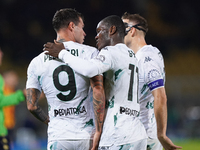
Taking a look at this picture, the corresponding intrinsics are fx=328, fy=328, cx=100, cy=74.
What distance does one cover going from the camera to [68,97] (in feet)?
11.8

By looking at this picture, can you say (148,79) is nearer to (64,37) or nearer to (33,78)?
(64,37)

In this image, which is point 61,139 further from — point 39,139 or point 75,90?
point 39,139

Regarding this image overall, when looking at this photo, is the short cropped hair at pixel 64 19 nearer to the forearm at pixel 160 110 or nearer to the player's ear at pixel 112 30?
the player's ear at pixel 112 30

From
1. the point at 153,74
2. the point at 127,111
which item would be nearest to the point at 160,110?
the point at 153,74

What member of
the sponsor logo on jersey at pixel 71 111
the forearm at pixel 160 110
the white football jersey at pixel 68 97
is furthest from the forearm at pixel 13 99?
the forearm at pixel 160 110

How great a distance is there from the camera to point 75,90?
3613mm

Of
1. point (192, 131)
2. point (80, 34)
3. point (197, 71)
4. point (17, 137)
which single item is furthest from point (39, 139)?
point (80, 34)

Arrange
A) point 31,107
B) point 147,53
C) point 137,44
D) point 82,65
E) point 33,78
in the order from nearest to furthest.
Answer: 1. point 82,65
2. point 33,78
3. point 31,107
4. point 147,53
5. point 137,44

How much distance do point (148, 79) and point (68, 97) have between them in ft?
3.64

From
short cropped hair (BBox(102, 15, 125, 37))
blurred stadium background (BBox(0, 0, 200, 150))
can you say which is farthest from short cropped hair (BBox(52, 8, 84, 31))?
blurred stadium background (BBox(0, 0, 200, 150))

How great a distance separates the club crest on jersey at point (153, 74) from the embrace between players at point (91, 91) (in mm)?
107

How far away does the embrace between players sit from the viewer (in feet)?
11.1

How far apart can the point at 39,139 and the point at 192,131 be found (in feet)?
26.3

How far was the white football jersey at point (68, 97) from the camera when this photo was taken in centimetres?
356
